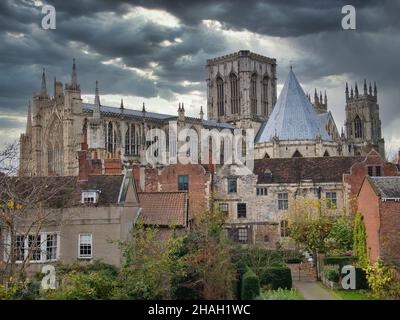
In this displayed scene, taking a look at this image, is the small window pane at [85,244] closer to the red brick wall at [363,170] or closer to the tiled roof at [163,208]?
the tiled roof at [163,208]

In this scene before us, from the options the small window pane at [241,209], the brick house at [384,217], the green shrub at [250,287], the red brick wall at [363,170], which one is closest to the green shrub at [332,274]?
the brick house at [384,217]

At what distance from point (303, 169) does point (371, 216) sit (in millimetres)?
15475

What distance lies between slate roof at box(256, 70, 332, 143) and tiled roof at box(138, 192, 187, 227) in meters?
34.5

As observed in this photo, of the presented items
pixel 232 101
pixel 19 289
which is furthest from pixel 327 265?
pixel 232 101

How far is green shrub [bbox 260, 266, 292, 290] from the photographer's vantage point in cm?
3303

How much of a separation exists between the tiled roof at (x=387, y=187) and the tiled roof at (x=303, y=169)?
46.0 feet

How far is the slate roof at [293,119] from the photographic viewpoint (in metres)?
72.1

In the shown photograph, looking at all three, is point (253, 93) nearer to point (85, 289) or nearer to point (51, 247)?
point (51, 247)

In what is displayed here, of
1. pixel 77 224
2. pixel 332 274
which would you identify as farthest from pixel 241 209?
pixel 77 224

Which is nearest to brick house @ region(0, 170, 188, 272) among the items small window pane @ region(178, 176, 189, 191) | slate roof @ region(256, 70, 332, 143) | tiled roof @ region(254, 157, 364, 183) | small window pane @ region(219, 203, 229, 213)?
small window pane @ region(178, 176, 189, 191)

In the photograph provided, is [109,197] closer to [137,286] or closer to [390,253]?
[137,286]

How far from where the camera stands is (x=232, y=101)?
128000 mm

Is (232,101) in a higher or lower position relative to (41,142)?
higher

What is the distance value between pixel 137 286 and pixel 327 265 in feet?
58.0
